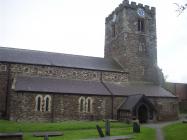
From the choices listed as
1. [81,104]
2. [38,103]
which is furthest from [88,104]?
[38,103]

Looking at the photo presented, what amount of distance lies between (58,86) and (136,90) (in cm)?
1271

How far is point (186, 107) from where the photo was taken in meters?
53.9

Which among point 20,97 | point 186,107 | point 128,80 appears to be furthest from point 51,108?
point 186,107

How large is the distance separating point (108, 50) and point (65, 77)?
581 inches

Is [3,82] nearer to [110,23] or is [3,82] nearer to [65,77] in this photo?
[65,77]

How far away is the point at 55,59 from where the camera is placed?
120 feet

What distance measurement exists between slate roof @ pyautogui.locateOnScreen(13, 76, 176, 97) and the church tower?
366 centimetres

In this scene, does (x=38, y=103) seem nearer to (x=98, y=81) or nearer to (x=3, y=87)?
(x=3, y=87)

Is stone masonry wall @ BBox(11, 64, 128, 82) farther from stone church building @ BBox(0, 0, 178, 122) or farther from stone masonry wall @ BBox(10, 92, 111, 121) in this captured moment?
stone masonry wall @ BBox(10, 92, 111, 121)

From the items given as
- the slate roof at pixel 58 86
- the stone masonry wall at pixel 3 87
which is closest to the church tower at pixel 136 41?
the slate roof at pixel 58 86

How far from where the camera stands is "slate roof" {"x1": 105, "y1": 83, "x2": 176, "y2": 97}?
35.1 meters

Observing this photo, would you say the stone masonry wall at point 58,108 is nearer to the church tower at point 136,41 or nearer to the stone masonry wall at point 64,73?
the stone masonry wall at point 64,73

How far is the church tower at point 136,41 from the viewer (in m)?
41.1

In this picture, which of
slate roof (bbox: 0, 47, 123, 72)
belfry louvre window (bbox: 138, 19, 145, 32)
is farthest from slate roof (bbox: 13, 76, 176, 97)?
belfry louvre window (bbox: 138, 19, 145, 32)
